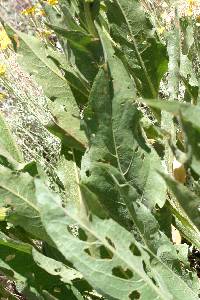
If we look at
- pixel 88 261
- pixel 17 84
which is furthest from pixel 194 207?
pixel 17 84

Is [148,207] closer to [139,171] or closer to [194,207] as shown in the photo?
[139,171]

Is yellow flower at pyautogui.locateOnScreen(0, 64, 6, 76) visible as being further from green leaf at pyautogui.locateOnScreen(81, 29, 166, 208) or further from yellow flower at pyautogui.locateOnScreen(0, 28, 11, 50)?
green leaf at pyautogui.locateOnScreen(81, 29, 166, 208)

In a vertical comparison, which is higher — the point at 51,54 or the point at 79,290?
the point at 51,54

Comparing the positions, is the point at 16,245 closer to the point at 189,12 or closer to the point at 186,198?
the point at 186,198

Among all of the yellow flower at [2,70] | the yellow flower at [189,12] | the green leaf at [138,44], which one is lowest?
the yellow flower at [2,70]

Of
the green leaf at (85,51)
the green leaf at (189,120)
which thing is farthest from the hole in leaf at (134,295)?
the green leaf at (85,51)

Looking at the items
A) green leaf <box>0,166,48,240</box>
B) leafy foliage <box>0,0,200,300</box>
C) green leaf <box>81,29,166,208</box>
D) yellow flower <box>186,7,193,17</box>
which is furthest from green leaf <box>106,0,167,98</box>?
yellow flower <box>186,7,193,17</box>

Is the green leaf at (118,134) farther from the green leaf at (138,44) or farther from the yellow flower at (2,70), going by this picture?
the yellow flower at (2,70)

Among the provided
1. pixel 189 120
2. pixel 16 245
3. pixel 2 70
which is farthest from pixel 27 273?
pixel 2 70
